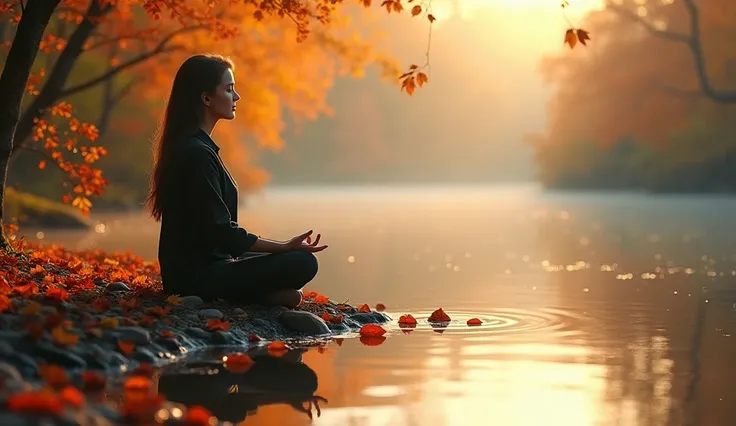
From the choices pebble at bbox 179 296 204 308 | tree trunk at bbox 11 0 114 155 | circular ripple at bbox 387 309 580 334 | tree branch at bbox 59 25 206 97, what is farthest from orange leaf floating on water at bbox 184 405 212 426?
tree branch at bbox 59 25 206 97

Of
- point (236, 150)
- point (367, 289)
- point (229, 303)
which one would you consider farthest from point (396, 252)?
point (236, 150)

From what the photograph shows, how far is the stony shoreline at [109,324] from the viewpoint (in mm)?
6406

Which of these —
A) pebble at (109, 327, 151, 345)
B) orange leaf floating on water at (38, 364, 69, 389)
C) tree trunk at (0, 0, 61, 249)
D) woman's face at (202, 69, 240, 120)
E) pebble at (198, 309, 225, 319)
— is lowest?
orange leaf floating on water at (38, 364, 69, 389)

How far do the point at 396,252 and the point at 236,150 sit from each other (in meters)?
30.0

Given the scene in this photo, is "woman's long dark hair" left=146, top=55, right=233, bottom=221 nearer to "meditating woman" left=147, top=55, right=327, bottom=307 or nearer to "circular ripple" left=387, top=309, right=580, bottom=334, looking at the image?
"meditating woman" left=147, top=55, right=327, bottom=307

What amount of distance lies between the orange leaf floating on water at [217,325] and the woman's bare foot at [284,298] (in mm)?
826

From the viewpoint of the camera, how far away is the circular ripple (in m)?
8.95

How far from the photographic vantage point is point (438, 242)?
889 inches

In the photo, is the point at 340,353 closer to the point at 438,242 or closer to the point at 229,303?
the point at 229,303

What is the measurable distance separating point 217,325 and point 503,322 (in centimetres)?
272

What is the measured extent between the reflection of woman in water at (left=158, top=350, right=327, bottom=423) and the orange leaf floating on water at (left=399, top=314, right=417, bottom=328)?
2172 mm

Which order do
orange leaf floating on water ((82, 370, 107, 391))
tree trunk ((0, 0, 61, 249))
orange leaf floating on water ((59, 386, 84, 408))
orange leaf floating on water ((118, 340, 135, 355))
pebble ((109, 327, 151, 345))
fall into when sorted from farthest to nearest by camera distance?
tree trunk ((0, 0, 61, 249)) < pebble ((109, 327, 151, 345)) < orange leaf floating on water ((118, 340, 135, 355)) < orange leaf floating on water ((82, 370, 107, 391)) < orange leaf floating on water ((59, 386, 84, 408))

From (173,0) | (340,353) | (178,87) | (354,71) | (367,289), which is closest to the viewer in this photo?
(340,353)

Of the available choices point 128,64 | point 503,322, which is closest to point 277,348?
point 503,322
